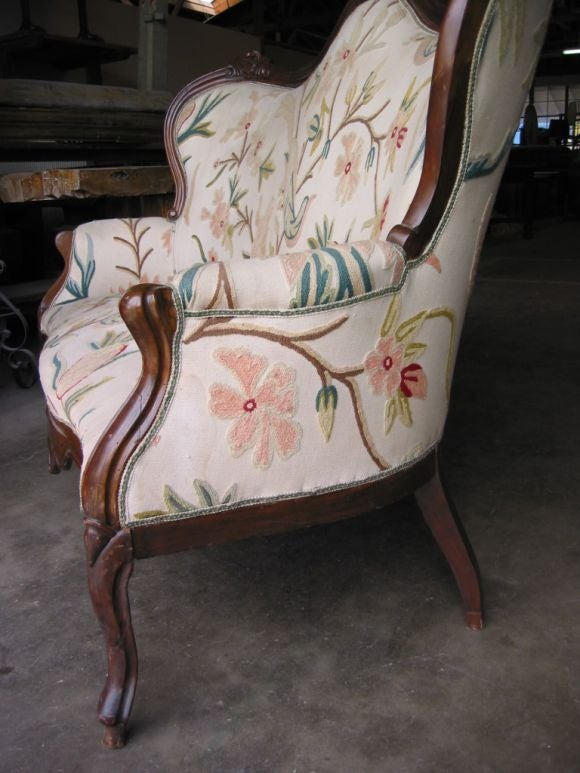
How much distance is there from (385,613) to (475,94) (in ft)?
2.74

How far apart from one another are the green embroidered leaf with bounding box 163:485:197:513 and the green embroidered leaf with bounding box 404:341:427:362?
369 mm

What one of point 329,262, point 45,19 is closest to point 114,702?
point 329,262

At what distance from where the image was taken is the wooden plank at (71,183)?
8.11ft

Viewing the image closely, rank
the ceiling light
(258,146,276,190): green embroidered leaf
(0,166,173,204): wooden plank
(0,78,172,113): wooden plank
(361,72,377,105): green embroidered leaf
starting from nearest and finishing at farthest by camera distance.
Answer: (361,72,377,105): green embroidered leaf < (258,146,276,190): green embroidered leaf < (0,166,173,204): wooden plank < (0,78,172,113): wooden plank < the ceiling light

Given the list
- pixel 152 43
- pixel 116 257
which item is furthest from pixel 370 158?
pixel 152 43

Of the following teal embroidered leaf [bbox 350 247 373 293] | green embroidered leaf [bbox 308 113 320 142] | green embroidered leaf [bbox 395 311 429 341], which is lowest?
green embroidered leaf [bbox 395 311 429 341]

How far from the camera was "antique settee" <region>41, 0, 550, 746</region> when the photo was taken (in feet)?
3.03

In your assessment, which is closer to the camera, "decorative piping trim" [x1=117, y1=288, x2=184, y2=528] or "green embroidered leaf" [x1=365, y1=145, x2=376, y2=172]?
"decorative piping trim" [x1=117, y1=288, x2=184, y2=528]

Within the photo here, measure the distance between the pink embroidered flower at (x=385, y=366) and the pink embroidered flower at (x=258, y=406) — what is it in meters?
0.12

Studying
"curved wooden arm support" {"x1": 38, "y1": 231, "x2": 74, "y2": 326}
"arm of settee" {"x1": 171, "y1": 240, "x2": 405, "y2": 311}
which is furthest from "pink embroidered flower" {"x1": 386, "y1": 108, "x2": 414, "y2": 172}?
"curved wooden arm support" {"x1": 38, "y1": 231, "x2": 74, "y2": 326}

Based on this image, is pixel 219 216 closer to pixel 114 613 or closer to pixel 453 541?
pixel 453 541

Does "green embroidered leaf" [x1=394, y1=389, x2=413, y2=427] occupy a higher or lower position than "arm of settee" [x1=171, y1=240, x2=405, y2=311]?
lower

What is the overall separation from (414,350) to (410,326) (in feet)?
0.13

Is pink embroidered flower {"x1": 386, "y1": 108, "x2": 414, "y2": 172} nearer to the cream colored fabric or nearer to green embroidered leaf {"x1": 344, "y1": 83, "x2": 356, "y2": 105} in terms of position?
green embroidered leaf {"x1": 344, "y1": 83, "x2": 356, "y2": 105}
